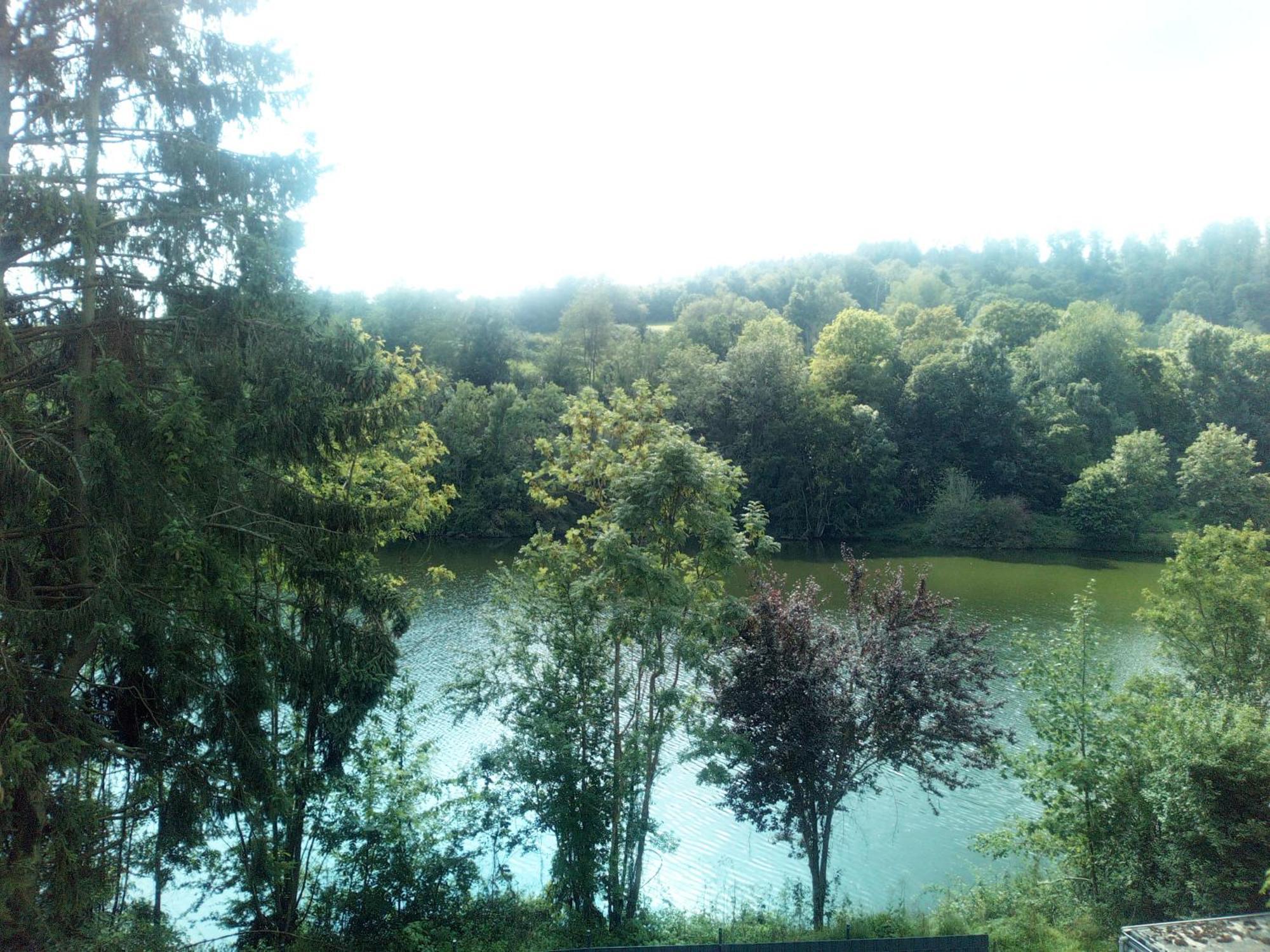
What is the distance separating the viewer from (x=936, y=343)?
5222 centimetres

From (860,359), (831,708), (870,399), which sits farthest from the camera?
(860,359)

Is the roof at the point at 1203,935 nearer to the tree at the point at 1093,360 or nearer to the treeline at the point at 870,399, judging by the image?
the treeline at the point at 870,399

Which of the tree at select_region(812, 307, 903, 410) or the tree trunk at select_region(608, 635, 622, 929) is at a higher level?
the tree at select_region(812, 307, 903, 410)

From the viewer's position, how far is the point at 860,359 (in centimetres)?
5016

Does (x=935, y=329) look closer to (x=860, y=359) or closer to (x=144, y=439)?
(x=860, y=359)

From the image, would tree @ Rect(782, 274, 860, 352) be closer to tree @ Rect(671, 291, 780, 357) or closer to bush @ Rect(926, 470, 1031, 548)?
tree @ Rect(671, 291, 780, 357)

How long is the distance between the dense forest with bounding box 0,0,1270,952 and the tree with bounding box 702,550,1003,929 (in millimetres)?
43

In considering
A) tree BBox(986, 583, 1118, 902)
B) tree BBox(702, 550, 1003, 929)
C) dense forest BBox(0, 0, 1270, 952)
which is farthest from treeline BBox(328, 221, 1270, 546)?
tree BBox(702, 550, 1003, 929)

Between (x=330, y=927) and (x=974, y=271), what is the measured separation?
12034 cm

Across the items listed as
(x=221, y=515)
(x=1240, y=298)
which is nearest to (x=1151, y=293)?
(x=1240, y=298)

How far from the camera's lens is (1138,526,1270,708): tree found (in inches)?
540

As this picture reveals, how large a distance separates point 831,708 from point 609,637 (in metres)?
2.74

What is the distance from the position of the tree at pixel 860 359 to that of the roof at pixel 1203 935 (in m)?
40.2

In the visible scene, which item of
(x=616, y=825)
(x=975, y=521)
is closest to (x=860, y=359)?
(x=975, y=521)
